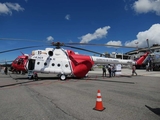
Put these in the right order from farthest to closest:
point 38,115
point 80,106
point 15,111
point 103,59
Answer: point 103,59
point 80,106
point 15,111
point 38,115

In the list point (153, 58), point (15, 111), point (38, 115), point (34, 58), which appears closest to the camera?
point (38, 115)

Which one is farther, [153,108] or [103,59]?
[103,59]

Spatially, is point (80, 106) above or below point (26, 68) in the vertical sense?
below

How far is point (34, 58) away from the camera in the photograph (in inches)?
667

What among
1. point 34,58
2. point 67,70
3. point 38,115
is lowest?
point 38,115

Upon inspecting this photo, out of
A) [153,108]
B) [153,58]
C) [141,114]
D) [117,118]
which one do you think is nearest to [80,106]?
[117,118]

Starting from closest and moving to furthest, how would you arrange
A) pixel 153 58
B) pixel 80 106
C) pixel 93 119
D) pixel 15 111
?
pixel 93 119 → pixel 15 111 → pixel 80 106 → pixel 153 58

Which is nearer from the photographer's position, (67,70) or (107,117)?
(107,117)

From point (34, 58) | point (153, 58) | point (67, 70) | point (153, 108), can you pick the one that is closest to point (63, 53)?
point (67, 70)

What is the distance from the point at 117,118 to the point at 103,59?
14.2 m

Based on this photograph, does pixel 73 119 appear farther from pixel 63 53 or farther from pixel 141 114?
pixel 63 53

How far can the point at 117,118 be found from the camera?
4605 mm

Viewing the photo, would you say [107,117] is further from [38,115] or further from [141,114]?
[38,115]

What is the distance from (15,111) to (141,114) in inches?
182
